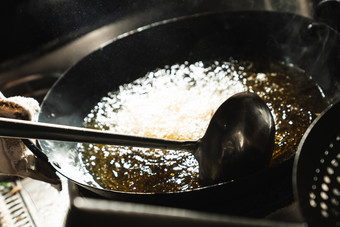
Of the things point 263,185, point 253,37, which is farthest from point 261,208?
point 253,37

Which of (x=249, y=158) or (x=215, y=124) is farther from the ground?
(x=215, y=124)

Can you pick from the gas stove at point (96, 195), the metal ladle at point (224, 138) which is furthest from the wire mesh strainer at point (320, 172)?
the metal ladle at point (224, 138)

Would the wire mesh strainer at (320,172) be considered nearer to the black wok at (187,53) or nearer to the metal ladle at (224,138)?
the metal ladle at (224,138)

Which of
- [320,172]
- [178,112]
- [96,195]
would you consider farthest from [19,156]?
[320,172]

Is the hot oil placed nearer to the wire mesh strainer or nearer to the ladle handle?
the ladle handle

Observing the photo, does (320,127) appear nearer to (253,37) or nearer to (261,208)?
(261,208)

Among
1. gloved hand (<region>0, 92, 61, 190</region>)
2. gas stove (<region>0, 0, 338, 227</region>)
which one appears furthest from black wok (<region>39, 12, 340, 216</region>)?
gas stove (<region>0, 0, 338, 227</region>)

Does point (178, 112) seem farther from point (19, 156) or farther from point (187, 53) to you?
point (19, 156)
